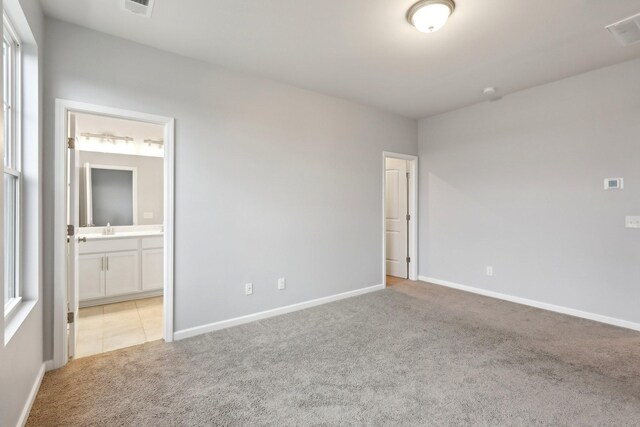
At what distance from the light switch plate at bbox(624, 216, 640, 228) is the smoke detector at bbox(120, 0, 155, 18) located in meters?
4.70

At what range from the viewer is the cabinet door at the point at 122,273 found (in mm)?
3850

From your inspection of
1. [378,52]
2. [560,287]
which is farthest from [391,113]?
[560,287]

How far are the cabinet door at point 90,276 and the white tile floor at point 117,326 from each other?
19 cm

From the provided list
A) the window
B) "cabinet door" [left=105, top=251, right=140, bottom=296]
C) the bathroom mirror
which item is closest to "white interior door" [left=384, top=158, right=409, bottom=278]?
"cabinet door" [left=105, top=251, right=140, bottom=296]

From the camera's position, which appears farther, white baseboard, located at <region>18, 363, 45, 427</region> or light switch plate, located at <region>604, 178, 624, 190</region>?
light switch plate, located at <region>604, 178, 624, 190</region>

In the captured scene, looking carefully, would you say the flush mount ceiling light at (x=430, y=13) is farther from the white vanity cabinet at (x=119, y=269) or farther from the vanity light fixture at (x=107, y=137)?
the vanity light fixture at (x=107, y=137)

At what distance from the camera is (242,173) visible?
3.24 m

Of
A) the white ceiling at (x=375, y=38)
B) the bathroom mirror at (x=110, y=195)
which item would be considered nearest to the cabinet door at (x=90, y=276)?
the bathroom mirror at (x=110, y=195)

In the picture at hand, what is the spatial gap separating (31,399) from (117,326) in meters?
1.34

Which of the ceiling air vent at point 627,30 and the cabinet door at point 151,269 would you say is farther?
the cabinet door at point 151,269

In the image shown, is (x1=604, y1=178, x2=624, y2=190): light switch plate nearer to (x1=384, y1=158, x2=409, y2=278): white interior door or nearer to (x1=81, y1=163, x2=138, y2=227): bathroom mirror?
(x1=384, y1=158, x2=409, y2=278): white interior door

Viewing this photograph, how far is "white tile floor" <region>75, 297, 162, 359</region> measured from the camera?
2.78 meters

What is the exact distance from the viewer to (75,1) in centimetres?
216

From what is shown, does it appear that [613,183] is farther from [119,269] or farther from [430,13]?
[119,269]
